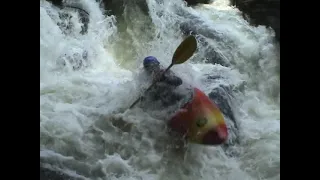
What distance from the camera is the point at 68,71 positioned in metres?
2.09

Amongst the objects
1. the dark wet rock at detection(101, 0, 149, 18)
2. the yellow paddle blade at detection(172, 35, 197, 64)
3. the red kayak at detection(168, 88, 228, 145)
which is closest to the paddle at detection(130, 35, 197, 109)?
the yellow paddle blade at detection(172, 35, 197, 64)

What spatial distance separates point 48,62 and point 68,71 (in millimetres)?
105

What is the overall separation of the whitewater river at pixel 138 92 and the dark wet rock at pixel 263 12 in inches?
1.4

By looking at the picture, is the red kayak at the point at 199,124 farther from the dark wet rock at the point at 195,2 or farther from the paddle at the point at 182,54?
the dark wet rock at the point at 195,2

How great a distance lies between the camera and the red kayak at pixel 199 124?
2102mm

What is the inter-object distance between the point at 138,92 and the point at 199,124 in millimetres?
313

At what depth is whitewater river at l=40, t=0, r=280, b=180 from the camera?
6.59 feet

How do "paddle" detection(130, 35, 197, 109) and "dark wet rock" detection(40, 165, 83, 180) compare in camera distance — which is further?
"paddle" detection(130, 35, 197, 109)

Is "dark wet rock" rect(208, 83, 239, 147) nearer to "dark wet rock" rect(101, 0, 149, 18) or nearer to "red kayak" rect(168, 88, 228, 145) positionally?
"red kayak" rect(168, 88, 228, 145)

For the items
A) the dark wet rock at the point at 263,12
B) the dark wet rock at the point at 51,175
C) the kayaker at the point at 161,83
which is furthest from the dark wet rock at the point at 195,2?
the dark wet rock at the point at 51,175

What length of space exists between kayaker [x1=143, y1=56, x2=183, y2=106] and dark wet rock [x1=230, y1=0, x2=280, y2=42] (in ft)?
1.66

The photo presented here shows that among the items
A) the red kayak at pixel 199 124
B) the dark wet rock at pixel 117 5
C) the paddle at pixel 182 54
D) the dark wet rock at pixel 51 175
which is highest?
the dark wet rock at pixel 117 5

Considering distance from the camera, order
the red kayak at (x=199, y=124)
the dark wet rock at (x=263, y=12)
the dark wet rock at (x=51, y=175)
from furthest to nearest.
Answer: the dark wet rock at (x=263, y=12) < the red kayak at (x=199, y=124) < the dark wet rock at (x=51, y=175)
